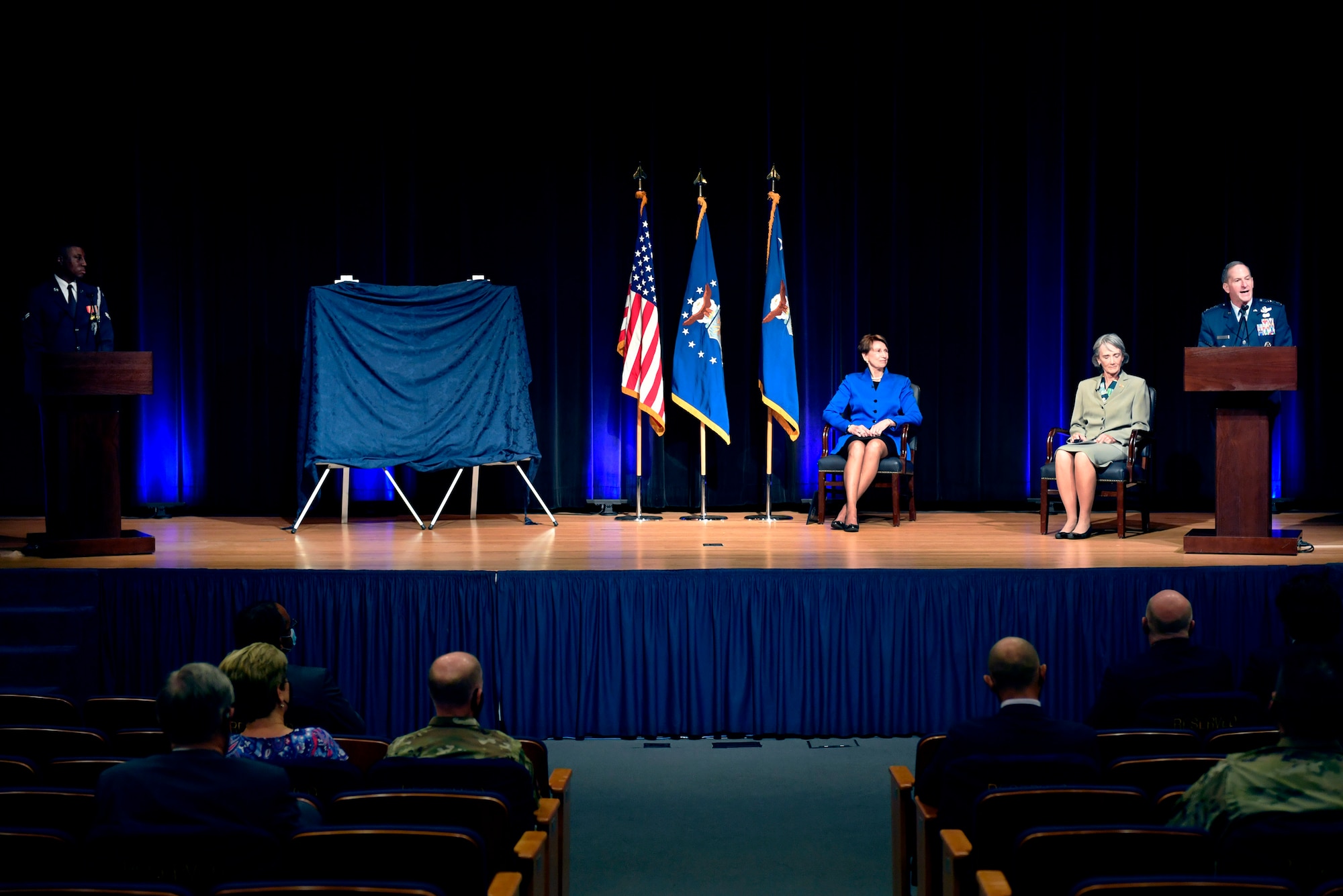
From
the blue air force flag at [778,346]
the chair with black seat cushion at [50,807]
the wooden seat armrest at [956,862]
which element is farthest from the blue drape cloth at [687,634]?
the blue air force flag at [778,346]

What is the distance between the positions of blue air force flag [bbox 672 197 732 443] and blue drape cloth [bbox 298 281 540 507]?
1.03 m

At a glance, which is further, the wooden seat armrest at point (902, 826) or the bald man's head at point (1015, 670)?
the wooden seat armrest at point (902, 826)

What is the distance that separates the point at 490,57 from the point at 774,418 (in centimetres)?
315

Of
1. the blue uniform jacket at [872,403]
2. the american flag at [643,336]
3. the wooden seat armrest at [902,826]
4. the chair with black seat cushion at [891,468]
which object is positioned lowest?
the wooden seat armrest at [902,826]

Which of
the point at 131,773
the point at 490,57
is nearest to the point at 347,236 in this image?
the point at 490,57

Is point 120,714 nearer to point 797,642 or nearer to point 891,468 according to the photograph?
point 797,642

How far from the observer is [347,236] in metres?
8.18

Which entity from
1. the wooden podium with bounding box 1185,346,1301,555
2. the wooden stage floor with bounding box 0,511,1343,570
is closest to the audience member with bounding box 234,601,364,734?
the wooden stage floor with bounding box 0,511,1343,570

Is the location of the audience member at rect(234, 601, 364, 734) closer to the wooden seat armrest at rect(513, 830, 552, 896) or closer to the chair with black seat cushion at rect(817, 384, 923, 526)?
the wooden seat armrest at rect(513, 830, 552, 896)

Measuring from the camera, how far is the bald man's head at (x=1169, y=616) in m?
3.45

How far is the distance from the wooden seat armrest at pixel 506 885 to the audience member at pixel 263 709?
0.65m

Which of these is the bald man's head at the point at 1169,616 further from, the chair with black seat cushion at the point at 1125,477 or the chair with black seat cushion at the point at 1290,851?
the chair with black seat cushion at the point at 1125,477

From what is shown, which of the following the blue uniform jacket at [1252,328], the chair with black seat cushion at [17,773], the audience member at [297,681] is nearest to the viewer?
the chair with black seat cushion at [17,773]

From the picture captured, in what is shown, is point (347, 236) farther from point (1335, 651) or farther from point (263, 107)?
point (1335, 651)
